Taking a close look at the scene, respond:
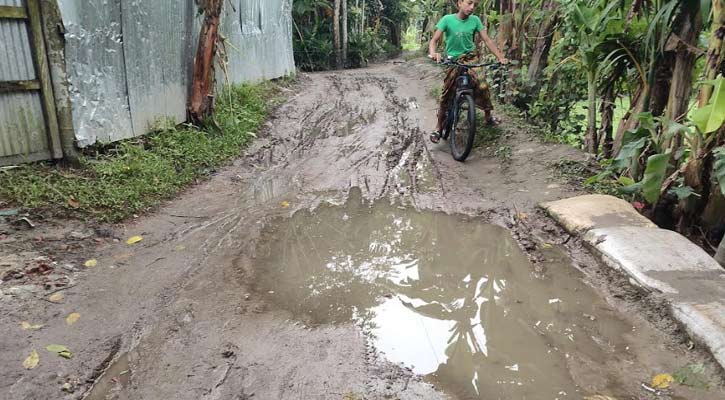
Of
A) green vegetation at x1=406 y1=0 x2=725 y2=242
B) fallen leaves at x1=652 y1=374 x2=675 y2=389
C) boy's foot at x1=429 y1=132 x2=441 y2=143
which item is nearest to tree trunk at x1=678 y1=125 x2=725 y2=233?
green vegetation at x1=406 y1=0 x2=725 y2=242

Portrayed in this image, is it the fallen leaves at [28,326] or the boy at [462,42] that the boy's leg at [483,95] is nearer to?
the boy at [462,42]

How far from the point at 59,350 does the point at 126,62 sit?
3664mm

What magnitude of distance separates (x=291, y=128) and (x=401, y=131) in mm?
1627

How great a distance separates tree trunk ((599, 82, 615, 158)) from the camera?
5.39 m

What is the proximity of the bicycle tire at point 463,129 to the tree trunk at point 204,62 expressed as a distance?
3106mm

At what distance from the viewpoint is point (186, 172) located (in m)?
5.34

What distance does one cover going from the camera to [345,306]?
10.2 feet

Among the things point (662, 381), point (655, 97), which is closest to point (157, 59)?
point (655, 97)

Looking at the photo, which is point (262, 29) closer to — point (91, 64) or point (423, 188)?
point (91, 64)

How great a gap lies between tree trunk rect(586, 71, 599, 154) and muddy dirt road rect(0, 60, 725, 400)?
65 centimetres

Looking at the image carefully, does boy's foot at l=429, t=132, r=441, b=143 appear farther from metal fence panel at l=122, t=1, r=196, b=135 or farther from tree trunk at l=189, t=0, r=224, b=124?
metal fence panel at l=122, t=1, r=196, b=135

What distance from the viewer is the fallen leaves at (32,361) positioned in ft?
8.23

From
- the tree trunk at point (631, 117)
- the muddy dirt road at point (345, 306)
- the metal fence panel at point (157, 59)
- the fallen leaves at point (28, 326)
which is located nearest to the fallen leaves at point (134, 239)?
the muddy dirt road at point (345, 306)

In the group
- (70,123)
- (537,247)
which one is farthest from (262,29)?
(537,247)
